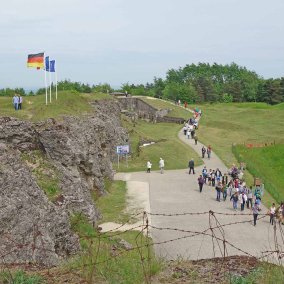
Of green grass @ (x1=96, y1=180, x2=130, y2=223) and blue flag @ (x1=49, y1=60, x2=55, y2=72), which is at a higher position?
blue flag @ (x1=49, y1=60, x2=55, y2=72)

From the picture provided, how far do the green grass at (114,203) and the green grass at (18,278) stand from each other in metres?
14.6

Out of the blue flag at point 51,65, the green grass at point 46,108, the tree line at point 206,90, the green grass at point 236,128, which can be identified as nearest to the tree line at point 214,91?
the tree line at point 206,90

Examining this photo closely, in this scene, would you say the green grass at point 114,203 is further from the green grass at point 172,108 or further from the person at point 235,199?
the green grass at point 172,108

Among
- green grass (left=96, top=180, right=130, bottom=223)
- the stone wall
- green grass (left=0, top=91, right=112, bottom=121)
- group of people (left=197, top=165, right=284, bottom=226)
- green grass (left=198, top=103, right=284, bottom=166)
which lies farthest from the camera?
the stone wall

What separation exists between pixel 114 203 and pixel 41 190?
29.2ft

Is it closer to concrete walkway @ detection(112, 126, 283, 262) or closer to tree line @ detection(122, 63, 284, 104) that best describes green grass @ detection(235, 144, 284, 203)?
concrete walkway @ detection(112, 126, 283, 262)

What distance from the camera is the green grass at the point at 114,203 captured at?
2489 cm

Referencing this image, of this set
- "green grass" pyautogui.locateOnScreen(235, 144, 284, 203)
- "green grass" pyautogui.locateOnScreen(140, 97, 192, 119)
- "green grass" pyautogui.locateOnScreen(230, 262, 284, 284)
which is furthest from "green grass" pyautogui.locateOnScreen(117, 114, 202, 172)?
"green grass" pyautogui.locateOnScreen(230, 262, 284, 284)

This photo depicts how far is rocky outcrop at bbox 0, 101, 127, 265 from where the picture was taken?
1622cm

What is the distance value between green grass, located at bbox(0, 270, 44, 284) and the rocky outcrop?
4.83 feet

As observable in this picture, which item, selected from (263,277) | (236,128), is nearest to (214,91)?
(236,128)

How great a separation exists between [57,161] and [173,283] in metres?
15.6

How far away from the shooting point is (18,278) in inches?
364

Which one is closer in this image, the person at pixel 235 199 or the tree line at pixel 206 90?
the person at pixel 235 199
